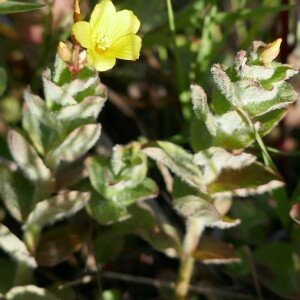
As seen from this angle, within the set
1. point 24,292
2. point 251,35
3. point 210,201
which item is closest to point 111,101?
point 251,35

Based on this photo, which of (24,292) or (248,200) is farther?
(248,200)

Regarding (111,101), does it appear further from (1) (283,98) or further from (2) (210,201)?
(1) (283,98)

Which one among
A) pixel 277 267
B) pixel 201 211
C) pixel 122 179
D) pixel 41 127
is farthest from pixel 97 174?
pixel 277 267

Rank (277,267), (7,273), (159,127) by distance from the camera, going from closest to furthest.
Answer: (7,273), (277,267), (159,127)

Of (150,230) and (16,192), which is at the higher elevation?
(16,192)

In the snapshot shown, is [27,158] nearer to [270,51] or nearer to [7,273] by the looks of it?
[7,273]

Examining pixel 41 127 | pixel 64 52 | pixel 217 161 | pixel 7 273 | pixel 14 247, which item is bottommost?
pixel 7 273

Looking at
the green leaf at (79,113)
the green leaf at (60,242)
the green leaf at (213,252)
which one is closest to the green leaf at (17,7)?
the green leaf at (79,113)
